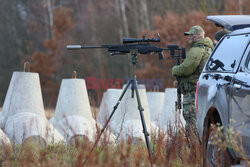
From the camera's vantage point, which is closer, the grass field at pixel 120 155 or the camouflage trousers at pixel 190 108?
the grass field at pixel 120 155

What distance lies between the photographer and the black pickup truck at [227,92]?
4.98 m

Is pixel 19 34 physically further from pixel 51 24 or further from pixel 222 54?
pixel 222 54

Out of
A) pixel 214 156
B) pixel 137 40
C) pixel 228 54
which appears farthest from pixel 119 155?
pixel 137 40

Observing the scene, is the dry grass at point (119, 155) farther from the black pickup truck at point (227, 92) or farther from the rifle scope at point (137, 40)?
the rifle scope at point (137, 40)

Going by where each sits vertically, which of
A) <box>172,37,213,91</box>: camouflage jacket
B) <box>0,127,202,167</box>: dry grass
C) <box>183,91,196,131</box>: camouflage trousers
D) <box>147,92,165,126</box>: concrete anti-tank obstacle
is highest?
<box>172,37,213,91</box>: camouflage jacket

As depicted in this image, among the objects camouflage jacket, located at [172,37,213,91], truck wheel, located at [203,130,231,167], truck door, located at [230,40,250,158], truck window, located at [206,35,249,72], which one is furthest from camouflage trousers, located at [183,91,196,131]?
truck door, located at [230,40,250,158]

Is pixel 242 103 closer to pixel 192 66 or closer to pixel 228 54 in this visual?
pixel 228 54

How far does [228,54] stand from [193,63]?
6.79 ft

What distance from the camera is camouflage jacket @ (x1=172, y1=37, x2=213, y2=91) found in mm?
7855

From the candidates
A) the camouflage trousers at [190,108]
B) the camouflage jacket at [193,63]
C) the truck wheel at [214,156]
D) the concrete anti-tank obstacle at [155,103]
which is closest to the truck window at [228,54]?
the truck wheel at [214,156]

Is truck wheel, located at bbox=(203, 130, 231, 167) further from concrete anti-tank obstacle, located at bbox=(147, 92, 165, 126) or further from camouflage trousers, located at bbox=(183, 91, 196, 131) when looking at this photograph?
concrete anti-tank obstacle, located at bbox=(147, 92, 165, 126)

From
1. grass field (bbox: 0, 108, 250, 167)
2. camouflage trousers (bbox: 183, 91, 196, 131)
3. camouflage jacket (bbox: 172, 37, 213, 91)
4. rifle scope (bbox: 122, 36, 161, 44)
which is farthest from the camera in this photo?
camouflage trousers (bbox: 183, 91, 196, 131)

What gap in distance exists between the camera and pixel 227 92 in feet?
17.5

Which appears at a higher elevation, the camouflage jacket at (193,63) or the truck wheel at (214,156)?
the camouflage jacket at (193,63)
